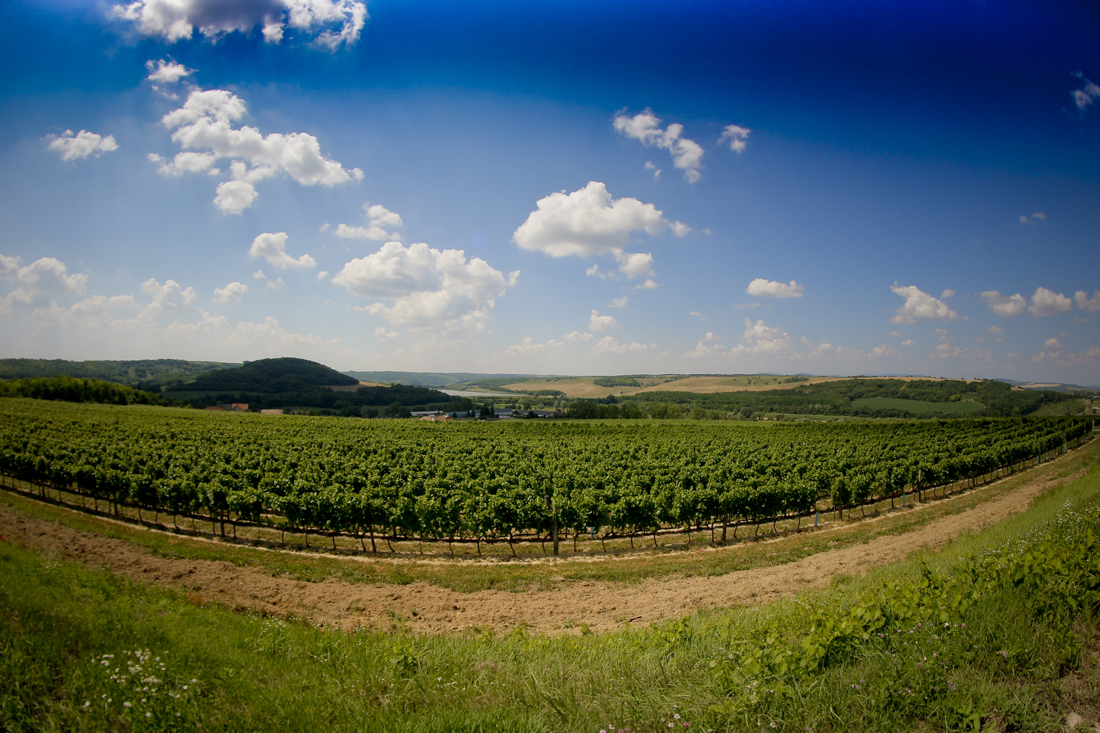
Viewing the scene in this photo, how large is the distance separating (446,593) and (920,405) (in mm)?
166267

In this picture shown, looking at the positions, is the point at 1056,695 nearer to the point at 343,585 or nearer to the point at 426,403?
the point at 343,585

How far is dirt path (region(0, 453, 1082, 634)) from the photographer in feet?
39.7

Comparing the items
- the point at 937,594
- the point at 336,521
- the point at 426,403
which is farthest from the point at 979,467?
the point at 426,403

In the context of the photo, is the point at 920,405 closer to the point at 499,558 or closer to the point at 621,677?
the point at 499,558

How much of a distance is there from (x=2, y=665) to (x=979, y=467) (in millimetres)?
53979

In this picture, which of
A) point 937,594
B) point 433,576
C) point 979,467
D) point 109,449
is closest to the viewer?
point 937,594

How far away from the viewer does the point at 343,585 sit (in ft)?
47.8

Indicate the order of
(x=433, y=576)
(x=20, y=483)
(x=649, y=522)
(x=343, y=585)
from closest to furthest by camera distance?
(x=343, y=585), (x=433, y=576), (x=649, y=522), (x=20, y=483)

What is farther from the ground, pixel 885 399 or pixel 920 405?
pixel 885 399

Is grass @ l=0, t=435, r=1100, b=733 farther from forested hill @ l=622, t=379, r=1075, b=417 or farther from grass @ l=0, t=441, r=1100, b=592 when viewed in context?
forested hill @ l=622, t=379, r=1075, b=417

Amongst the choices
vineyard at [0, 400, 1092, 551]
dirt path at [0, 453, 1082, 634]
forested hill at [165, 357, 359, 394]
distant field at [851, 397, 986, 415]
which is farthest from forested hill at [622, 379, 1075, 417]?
forested hill at [165, 357, 359, 394]

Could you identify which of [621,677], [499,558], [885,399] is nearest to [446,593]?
[499,558]

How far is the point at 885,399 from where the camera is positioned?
139 metres

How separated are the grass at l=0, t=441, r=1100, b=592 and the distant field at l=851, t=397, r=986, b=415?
132m
